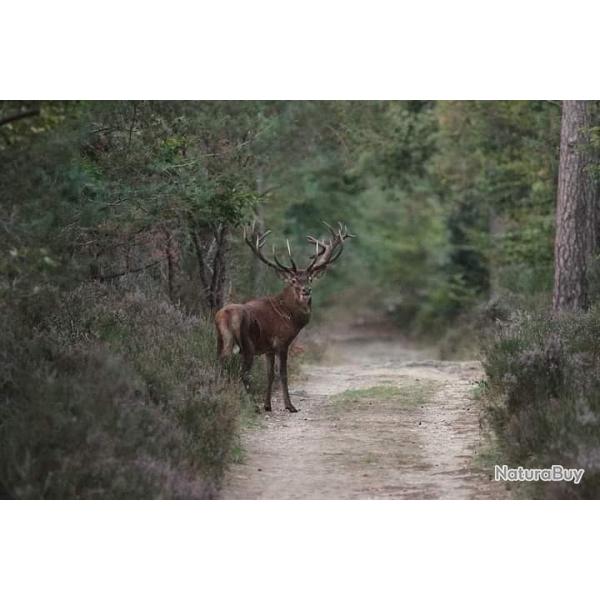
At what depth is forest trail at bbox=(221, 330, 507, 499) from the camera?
9600mm

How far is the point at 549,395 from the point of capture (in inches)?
418

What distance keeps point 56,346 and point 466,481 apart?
13.1ft

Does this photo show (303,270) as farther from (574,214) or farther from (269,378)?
(574,214)

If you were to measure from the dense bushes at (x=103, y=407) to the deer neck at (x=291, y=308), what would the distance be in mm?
1254

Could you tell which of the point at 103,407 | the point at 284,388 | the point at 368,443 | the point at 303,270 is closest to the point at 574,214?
the point at 303,270

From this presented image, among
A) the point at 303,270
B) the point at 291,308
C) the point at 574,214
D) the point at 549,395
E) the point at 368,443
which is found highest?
the point at 574,214

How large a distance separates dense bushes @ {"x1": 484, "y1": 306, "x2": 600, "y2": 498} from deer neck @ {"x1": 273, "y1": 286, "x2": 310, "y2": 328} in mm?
2238

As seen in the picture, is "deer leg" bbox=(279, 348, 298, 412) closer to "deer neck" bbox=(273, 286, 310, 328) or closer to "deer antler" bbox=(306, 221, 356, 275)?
"deer neck" bbox=(273, 286, 310, 328)

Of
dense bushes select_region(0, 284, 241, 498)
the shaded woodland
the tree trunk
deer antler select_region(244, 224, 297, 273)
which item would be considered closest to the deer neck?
deer antler select_region(244, 224, 297, 273)

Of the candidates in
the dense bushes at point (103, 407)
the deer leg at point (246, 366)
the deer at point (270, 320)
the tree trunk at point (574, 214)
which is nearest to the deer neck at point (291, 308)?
the deer at point (270, 320)

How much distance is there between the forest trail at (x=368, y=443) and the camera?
960cm

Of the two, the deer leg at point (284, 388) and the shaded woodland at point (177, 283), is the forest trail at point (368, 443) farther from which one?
the shaded woodland at point (177, 283)

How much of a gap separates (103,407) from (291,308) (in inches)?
171
